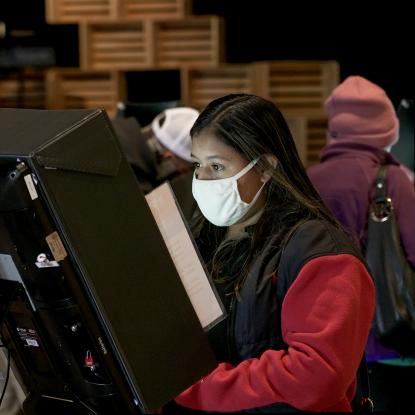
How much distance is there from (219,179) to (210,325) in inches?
13.0

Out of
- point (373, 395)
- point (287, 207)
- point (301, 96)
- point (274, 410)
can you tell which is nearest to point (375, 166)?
point (373, 395)

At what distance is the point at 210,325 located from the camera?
1296mm

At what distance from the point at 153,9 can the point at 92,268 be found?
4.73 meters

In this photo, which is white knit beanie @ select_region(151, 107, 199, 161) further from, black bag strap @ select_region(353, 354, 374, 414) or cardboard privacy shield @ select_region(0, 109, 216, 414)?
cardboard privacy shield @ select_region(0, 109, 216, 414)

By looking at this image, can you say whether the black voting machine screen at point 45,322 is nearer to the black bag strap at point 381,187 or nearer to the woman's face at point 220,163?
the woman's face at point 220,163

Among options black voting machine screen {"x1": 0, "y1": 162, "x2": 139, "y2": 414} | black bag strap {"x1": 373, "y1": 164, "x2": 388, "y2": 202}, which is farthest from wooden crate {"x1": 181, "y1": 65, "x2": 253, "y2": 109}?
black voting machine screen {"x1": 0, "y1": 162, "x2": 139, "y2": 414}

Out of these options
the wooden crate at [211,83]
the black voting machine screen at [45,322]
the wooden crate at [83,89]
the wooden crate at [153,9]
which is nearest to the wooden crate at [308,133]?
the wooden crate at [211,83]

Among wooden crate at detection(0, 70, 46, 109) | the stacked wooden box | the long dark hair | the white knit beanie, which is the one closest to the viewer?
the long dark hair

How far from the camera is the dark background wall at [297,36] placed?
18.2 ft

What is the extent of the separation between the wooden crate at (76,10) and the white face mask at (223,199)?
431 cm

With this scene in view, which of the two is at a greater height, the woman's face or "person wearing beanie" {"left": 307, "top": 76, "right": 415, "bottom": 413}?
the woman's face

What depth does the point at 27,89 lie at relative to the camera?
5.86 meters

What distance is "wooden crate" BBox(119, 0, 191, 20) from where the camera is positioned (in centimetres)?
557

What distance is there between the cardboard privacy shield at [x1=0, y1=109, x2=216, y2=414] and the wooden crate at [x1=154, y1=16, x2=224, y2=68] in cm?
437
